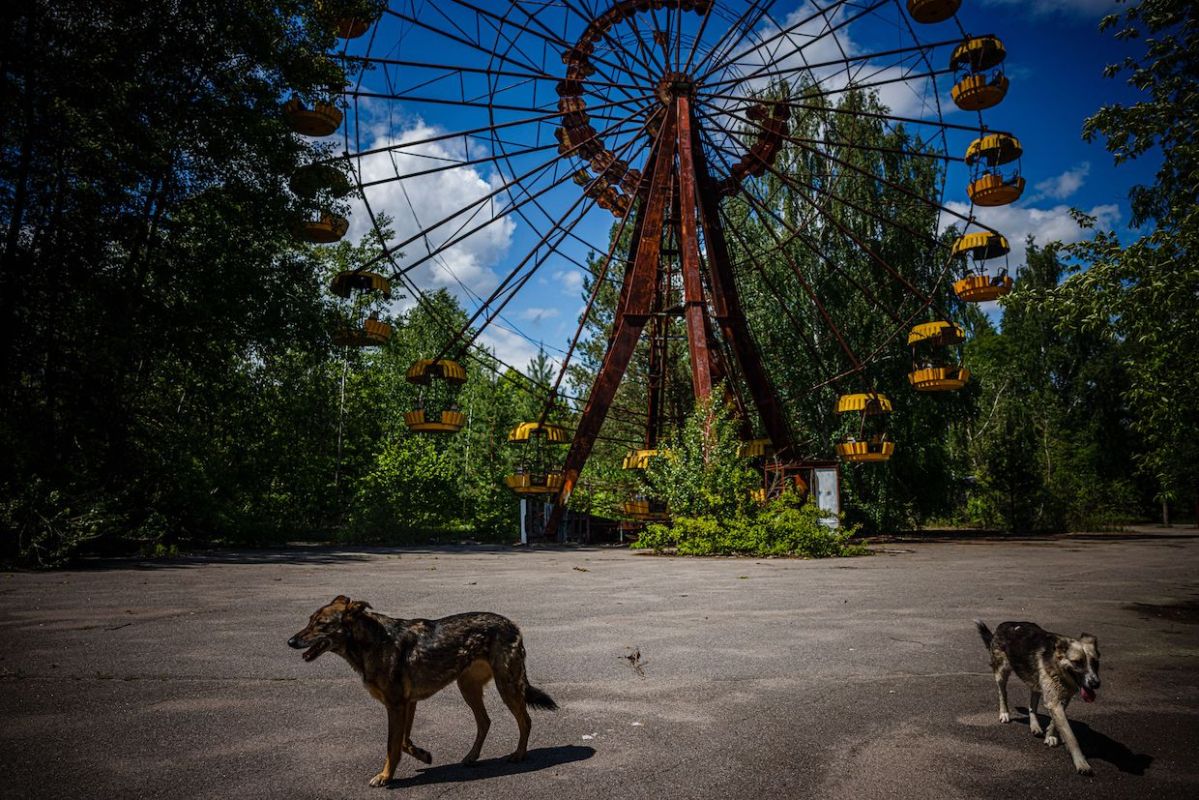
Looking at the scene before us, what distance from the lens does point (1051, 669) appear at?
3.79 metres

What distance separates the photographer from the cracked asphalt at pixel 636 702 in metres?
3.37

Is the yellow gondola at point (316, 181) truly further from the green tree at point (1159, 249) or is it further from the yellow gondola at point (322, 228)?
the green tree at point (1159, 249)

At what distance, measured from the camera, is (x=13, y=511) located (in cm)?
1298

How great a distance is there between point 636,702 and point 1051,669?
7.80 ft

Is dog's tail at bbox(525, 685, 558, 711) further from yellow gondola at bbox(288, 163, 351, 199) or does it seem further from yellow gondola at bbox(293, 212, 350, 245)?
yellow gondola at bbox(288, 163, 351, 199)

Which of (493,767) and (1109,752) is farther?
(1109,752)

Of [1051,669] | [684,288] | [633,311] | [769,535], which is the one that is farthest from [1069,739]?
[633,311]

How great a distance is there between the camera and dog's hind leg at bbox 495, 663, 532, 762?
3.50 metres

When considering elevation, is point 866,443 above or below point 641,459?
above

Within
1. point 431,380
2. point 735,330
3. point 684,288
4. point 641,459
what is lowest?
point 641,459

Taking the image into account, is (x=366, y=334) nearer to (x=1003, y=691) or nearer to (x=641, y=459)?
(x=641, y=459)

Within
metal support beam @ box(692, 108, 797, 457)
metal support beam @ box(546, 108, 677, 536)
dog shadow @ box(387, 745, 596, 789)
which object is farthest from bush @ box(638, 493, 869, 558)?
dog shadow @ box(387, 745, 596, 789)

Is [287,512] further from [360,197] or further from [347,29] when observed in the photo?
[347,29]

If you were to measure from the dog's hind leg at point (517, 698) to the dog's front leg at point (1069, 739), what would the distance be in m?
2.68
